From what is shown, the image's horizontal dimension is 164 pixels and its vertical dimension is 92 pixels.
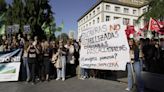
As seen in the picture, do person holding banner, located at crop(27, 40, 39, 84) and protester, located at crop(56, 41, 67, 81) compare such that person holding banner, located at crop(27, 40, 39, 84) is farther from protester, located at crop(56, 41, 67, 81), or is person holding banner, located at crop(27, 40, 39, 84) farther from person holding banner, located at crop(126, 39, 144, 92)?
person holding banner, located at crop(126, 39, 144, 92)

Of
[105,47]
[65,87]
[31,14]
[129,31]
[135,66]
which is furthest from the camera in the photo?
[31,14]

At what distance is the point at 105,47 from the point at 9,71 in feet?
13.6

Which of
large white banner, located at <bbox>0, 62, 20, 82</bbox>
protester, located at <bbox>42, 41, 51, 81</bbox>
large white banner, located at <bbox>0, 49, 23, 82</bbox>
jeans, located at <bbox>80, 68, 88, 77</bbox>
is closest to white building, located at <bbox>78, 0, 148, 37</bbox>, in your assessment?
jeans, located at <bbox>80, 68, 88, 77</bbox>

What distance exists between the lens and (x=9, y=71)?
37.6 feet

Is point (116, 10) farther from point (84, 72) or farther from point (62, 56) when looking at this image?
point (62, 56)

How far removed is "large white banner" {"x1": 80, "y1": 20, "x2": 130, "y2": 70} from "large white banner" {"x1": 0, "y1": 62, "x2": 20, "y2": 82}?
2751 millimetres

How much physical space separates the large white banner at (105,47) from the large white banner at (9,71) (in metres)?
2.75

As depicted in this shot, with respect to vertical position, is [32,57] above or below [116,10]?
below

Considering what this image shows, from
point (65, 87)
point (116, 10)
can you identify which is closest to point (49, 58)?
point (65, 87)

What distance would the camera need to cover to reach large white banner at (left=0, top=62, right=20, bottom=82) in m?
11.4

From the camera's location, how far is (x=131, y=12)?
3361 inches

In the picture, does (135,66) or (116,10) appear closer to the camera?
(135,66)

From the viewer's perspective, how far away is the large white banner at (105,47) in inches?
369

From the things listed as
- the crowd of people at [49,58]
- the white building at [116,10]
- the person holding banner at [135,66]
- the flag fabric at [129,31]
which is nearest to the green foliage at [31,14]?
the crowd of people at [49,58]
